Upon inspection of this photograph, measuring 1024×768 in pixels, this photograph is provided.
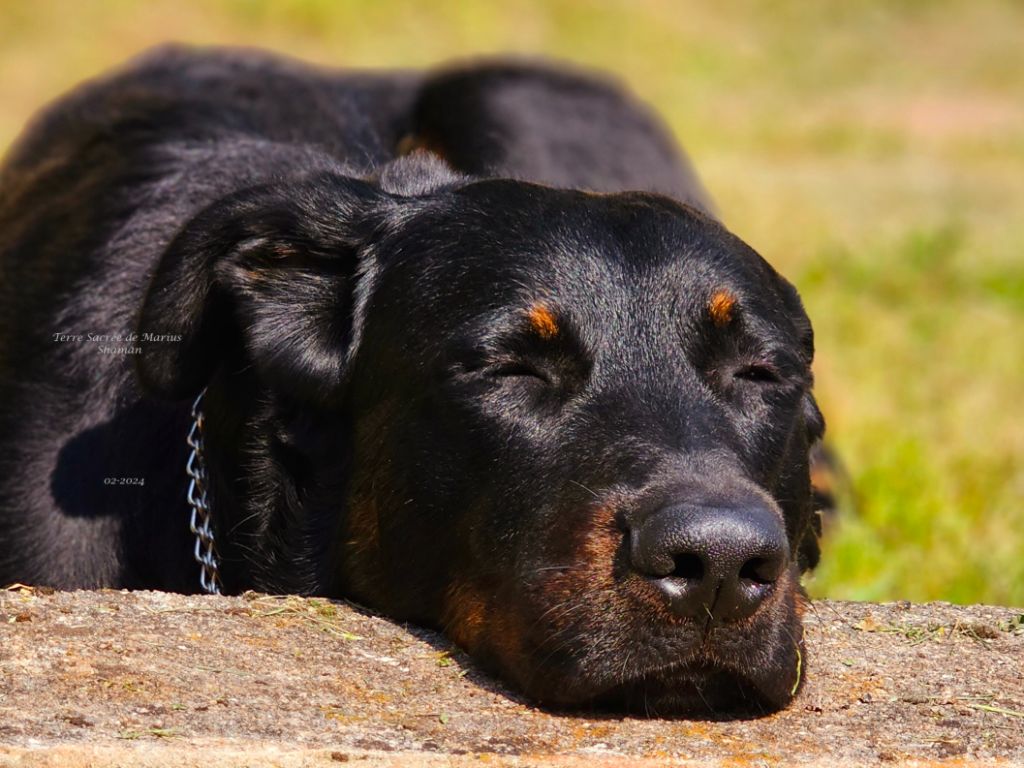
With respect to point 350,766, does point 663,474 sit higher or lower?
higher

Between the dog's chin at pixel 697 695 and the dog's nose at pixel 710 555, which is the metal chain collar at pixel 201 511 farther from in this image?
the dog's nose at pixel 710 555

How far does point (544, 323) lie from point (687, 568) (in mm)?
753

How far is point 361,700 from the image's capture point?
9.72 ft

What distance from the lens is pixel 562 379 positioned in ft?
11.1

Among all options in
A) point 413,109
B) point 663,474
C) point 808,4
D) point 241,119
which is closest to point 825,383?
point 413,109

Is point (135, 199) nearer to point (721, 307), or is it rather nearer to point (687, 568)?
point (721, 307)

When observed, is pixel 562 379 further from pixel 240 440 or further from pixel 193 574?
pixel 193 574

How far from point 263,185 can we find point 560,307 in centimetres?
106

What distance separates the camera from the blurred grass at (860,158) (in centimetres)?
709

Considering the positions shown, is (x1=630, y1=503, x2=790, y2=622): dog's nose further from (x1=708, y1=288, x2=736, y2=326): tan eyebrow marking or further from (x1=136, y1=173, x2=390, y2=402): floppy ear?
(x1=136, y1=173, x2=390, y2=402): floppy ear

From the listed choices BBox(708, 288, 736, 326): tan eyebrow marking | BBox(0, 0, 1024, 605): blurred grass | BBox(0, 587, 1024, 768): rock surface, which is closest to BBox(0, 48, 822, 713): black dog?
BBox(708, 288, 736, 326): tan eyebrow marking

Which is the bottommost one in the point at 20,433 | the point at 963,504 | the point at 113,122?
the point at 963,504

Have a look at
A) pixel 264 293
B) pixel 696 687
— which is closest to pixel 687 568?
pixel 696 687

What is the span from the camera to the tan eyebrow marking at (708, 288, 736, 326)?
3492 mm
